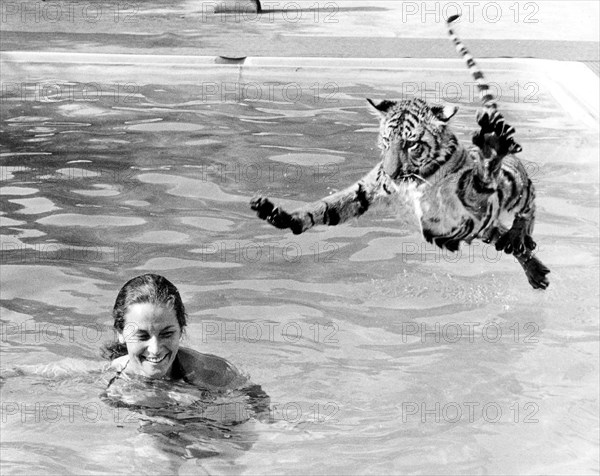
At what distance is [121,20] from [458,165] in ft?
28.8

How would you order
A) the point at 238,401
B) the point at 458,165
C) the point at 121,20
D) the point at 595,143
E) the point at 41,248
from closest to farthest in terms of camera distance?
the point at 458,165 < the point at 238,401 < the point at 41,248 < the point at 595,143 < the point at 121,20

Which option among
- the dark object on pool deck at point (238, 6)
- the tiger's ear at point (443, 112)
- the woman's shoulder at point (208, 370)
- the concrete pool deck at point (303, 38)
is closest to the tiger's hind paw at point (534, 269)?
the tiger's ear at point (443, 112)

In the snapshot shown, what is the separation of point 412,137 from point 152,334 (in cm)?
131

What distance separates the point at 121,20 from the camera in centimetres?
1248

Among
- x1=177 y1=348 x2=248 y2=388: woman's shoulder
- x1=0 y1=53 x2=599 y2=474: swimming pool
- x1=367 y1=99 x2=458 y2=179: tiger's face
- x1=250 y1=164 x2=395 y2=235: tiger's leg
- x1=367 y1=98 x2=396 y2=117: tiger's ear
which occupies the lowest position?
x1=0 y1=53 x2=599 y2=474: swimming pool

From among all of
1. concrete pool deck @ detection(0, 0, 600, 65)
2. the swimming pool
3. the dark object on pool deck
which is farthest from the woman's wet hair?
the dark object on pool deck

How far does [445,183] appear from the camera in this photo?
432 cm

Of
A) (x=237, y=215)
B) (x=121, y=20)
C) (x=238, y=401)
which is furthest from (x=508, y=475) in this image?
(x=121, y=20)

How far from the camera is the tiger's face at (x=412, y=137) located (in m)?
4.09

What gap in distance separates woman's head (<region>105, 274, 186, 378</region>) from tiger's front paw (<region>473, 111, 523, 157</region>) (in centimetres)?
138

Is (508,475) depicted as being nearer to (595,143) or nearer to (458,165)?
(458,165)

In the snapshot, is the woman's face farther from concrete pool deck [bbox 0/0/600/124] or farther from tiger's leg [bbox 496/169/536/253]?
concrete pool deck [bbox 0/0/600/124]

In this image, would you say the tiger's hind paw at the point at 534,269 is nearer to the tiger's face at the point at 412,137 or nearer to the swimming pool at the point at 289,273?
the swimming pool at the point at 289,273

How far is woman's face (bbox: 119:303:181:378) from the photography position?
456 cm
